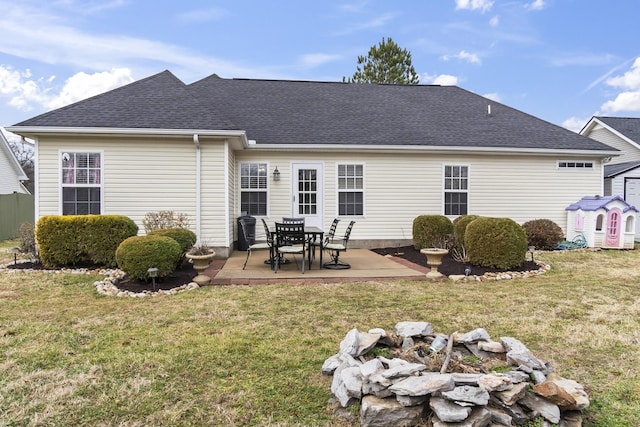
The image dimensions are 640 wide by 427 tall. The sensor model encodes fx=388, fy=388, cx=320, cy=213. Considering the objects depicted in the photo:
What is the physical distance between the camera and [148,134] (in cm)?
829

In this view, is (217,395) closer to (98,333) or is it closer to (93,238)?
(98,333)

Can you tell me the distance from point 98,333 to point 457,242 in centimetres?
693

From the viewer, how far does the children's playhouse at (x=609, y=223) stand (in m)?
10.4

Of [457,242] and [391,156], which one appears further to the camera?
[391,156]

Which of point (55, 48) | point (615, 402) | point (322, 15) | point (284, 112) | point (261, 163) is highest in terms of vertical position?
point (322, 15)

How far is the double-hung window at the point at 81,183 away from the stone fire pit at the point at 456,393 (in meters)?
7.91

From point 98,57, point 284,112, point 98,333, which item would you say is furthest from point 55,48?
point 98,333

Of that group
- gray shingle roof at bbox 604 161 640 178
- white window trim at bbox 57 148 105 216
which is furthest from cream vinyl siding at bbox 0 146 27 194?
gray shingle roof at bbox 604 161 640 178

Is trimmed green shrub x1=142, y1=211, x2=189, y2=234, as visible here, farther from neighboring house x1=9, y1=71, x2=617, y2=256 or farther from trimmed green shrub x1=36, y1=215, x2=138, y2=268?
trimmed green shrub x1=36, y1=215, x2=138, y2=268

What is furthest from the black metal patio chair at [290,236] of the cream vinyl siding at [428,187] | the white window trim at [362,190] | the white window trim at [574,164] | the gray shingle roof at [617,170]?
the gray shingle roof at [617,170]

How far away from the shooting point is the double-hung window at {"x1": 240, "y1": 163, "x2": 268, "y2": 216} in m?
10.3

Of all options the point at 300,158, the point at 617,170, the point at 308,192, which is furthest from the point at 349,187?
the point at 617,170

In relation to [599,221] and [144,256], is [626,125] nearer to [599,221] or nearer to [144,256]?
[599,221]

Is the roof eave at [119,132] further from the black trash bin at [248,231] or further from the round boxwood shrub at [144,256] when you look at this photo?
the round boxwood shrub at [144,256]
